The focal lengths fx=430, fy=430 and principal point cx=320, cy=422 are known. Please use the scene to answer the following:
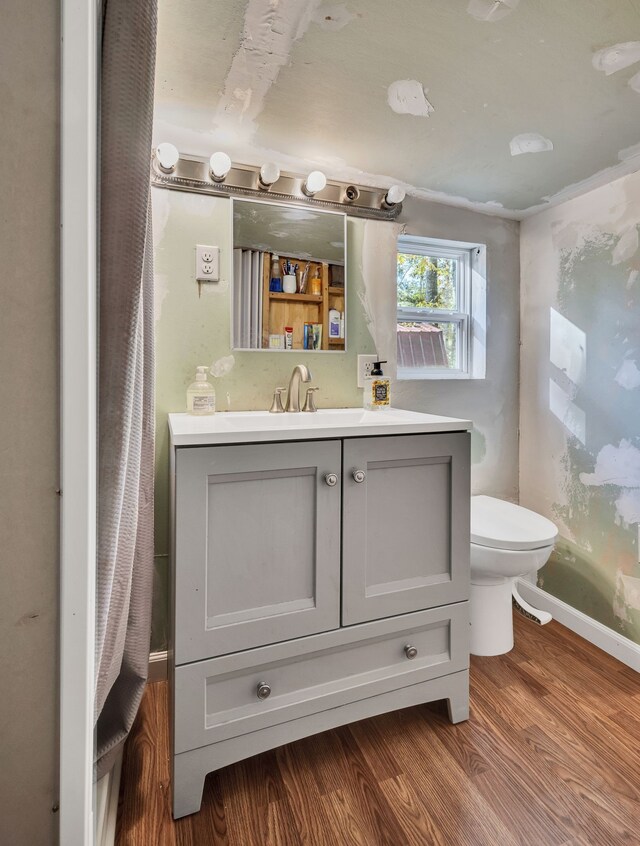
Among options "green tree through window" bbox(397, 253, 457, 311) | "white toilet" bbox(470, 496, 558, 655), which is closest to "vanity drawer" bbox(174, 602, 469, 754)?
"white toilet" bbox(470, 496, 558, 655)

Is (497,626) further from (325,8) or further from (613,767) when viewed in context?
(325,8)

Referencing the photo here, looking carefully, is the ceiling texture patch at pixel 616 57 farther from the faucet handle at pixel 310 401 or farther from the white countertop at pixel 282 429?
the faucet handle at pixel 310 401

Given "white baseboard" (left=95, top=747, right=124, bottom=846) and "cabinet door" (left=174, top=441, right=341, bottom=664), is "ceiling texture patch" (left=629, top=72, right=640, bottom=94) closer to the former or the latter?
"cabinet door" (left=174, top=441, right=341, bottom=664)

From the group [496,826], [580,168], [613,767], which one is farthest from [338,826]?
[580,168]

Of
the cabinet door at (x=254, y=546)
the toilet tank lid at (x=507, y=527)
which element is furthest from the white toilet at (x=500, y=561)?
the cabinet door at (x=254, y=546)

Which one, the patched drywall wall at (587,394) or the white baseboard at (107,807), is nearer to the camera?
the white baseboard at (107,807)

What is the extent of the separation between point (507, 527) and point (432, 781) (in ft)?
2.78

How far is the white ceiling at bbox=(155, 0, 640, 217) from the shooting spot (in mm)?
988

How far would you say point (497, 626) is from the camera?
166 cm

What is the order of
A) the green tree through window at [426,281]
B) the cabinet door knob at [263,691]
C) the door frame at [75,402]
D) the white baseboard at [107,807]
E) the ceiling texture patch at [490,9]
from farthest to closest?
the green tree through window at [426,281] → the cabinet door knob at [263,691] → the ceiling texture patch at [490,9] → the white baseboard at [107,807] → the door frame at [75,402]

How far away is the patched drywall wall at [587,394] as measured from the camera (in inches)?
64.3

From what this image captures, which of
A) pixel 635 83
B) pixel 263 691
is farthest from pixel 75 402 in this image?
pixel 635 83

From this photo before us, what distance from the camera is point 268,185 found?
1551 millimetres

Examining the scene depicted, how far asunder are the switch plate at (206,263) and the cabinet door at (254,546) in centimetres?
78
